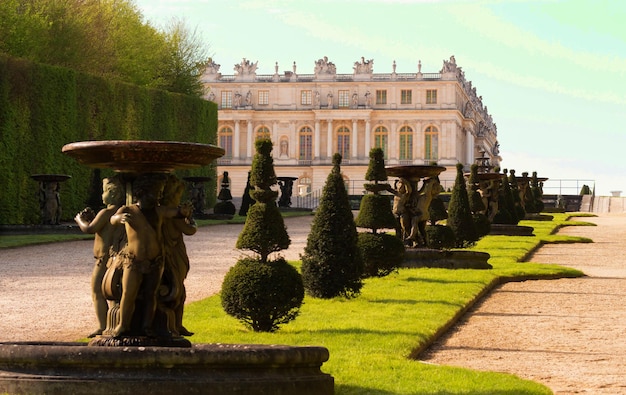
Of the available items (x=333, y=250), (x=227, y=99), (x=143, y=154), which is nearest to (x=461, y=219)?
(x=333, y=250)

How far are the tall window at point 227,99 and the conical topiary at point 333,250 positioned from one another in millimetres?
→ 69278

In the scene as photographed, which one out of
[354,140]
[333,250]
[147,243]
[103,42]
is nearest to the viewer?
[147,243]

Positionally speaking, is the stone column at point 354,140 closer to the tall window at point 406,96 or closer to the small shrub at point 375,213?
the tall window at point 406,96

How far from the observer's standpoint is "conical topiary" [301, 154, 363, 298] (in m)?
11.8

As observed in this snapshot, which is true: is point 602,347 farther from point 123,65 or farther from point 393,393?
point 123,65

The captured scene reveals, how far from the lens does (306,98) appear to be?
8038 centimetres

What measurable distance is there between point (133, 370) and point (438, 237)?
1252 centimetres

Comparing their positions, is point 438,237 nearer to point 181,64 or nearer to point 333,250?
point 333,250

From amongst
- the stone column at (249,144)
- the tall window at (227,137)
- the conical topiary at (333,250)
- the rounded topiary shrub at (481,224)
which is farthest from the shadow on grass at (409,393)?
the tall window at (227,137)

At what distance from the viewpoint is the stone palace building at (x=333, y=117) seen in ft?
257

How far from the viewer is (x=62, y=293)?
39.7 ft

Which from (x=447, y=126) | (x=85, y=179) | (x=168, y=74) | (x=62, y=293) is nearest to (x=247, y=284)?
(x=62, y=293)

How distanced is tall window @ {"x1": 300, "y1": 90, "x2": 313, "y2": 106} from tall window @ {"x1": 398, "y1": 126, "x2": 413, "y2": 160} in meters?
7.55

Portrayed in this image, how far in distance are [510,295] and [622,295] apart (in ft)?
5.14
